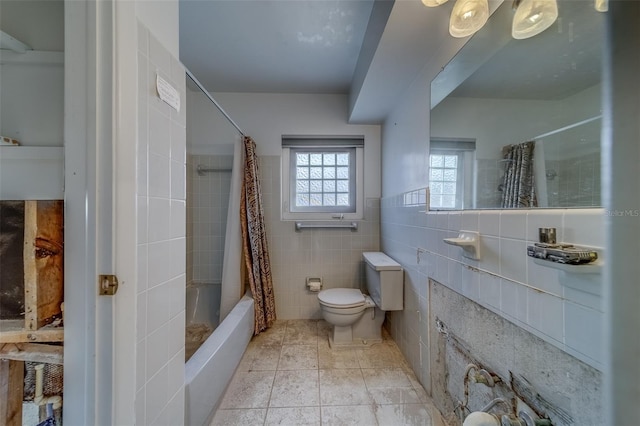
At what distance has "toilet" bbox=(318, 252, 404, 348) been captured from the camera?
166cm

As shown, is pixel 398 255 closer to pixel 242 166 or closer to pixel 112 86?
pixel 242 166

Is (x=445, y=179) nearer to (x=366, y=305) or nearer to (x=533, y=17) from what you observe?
(x=533, y=17)

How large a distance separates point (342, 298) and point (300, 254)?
2.26 ft

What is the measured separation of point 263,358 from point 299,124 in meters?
2.13

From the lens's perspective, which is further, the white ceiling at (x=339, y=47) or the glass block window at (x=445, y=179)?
the glass block window at (x=445, y=179)

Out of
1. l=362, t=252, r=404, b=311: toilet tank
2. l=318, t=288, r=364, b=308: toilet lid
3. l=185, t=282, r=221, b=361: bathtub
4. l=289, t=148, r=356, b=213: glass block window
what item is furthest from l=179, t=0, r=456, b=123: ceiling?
l=185, t=282, r=221, b=361: bathtub

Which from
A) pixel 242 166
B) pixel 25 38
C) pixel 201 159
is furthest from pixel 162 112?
pixel 201 159

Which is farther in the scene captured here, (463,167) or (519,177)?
(463,167)

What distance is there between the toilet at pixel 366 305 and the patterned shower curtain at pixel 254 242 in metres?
0.58

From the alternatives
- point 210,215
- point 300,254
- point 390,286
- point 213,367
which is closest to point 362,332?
point 390,286

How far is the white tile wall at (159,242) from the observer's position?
681 millimetres

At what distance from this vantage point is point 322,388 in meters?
1.39

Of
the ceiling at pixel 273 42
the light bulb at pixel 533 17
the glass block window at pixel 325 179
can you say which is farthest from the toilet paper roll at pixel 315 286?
the light bulb at pixel 533 17

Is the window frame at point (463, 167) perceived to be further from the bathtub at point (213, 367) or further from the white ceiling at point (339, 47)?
the bathtub at point (213, 367)
